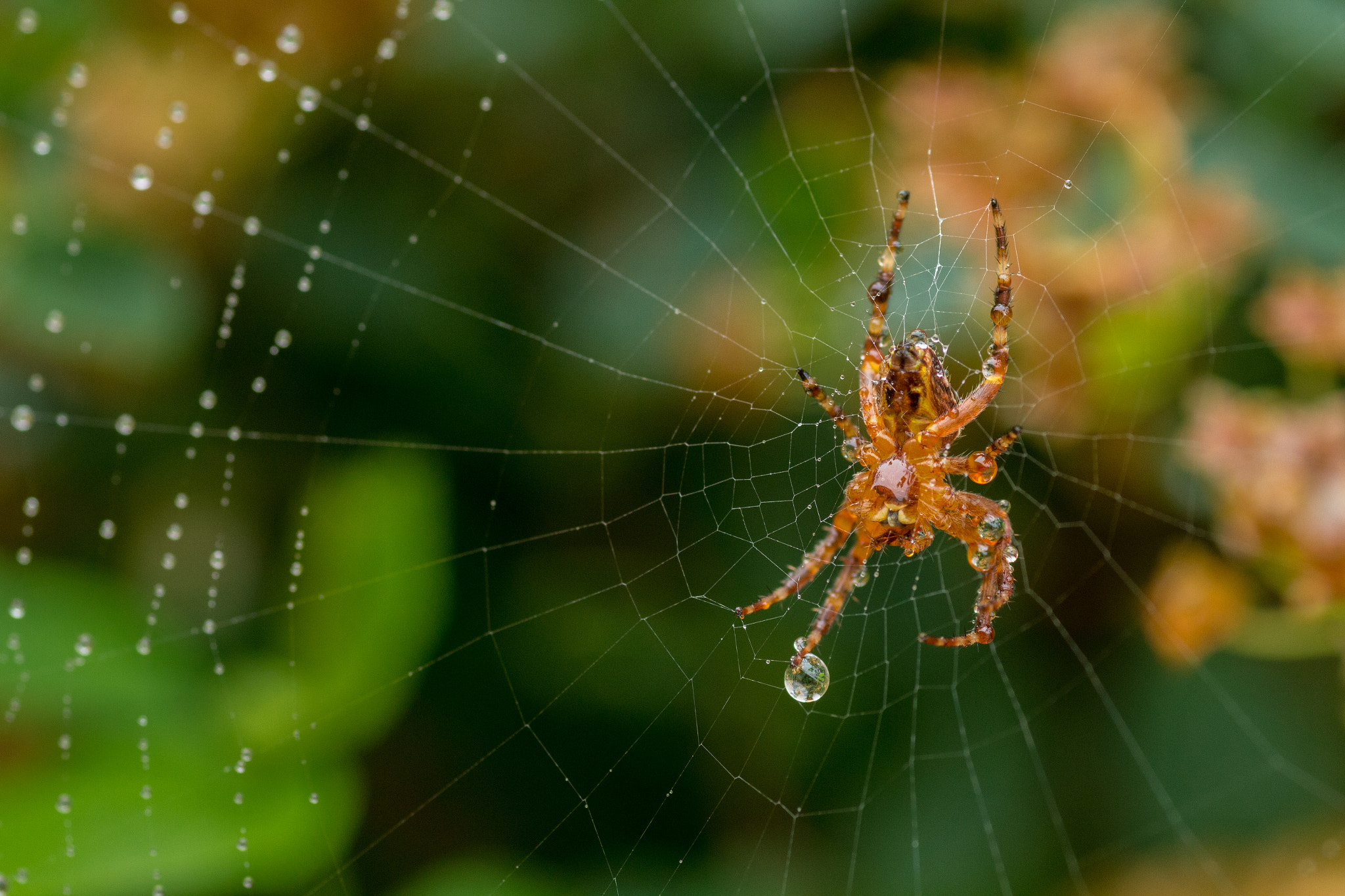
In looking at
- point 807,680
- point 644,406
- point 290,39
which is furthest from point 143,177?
point 807,680

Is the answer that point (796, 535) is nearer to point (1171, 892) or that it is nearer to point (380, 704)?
point (380, 704)

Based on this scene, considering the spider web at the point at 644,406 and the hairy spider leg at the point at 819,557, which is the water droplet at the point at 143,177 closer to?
the spider web at the point at 644,406

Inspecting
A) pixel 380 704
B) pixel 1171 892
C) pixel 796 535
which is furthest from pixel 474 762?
pixel 1171 892

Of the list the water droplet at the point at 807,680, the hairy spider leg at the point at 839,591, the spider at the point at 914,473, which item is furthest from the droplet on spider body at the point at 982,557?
the water droplet at the point at 807,680

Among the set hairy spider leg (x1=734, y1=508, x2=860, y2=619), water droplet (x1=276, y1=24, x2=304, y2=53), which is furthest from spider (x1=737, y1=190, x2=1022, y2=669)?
water droplet (x1=276, y1=24, x2=304, y2=53)

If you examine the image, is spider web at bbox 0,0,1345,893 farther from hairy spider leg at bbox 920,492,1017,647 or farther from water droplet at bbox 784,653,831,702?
water droplet at bbox 784,653,831,702
